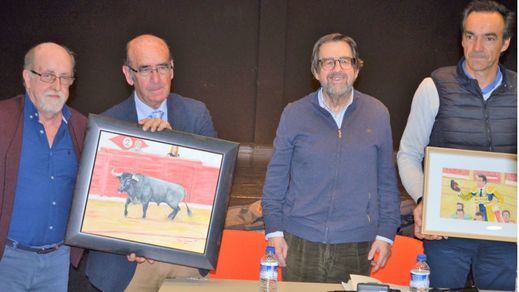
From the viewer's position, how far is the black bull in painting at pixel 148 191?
3.67 metres

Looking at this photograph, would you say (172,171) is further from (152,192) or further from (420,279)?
(420,279)

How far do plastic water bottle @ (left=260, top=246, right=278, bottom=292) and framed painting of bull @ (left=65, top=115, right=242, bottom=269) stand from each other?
25 centimetres

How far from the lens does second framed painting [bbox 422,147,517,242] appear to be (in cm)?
376

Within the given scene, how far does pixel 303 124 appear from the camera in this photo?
400 cm

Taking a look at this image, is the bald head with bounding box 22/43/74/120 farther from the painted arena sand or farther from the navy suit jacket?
the painted arena sand

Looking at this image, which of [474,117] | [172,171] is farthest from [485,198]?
[172,171]

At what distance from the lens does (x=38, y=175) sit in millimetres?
3645

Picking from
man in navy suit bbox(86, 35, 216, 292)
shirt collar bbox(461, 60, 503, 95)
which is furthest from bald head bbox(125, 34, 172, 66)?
shirt collar bbox(461, 60, 503, 95)

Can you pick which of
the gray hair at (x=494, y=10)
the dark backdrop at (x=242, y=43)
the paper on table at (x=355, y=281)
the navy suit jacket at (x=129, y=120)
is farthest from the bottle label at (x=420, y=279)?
the dark backdrop at (x=242, y=43)

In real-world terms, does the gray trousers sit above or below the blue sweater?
below

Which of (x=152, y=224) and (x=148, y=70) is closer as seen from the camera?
(x=152, y=224)

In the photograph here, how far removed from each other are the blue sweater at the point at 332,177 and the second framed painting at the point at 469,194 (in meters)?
0.33

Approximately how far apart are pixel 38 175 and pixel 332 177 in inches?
55.7

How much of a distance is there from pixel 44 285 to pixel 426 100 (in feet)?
6.85
